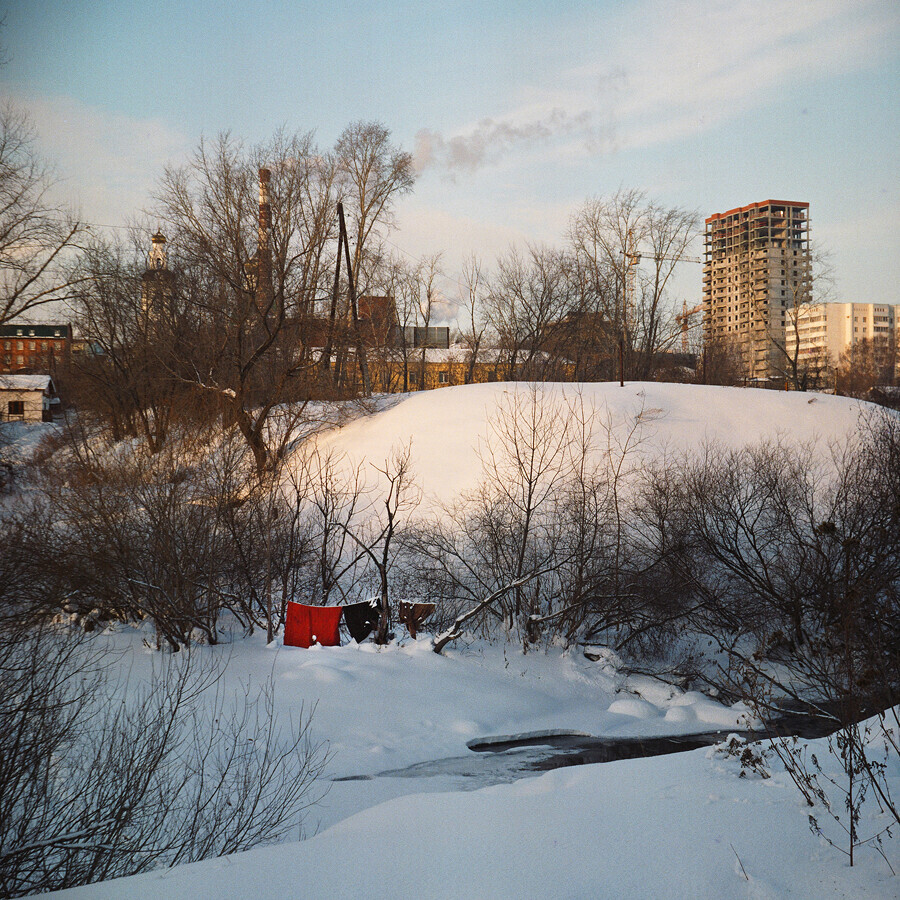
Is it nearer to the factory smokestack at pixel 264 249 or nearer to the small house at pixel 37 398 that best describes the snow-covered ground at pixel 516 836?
the factory smokestack at pixel 264 249

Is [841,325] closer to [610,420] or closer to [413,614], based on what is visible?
[610,420]

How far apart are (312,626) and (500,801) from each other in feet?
23.5

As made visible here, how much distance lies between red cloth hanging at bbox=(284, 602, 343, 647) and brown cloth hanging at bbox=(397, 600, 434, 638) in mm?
1349

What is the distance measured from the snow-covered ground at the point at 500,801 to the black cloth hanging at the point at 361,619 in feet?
2.00

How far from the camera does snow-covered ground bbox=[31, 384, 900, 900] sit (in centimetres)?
473

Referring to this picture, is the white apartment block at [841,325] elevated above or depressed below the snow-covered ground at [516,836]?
above

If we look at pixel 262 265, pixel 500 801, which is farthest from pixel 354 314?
pixel 500 801

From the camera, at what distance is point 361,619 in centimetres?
1359

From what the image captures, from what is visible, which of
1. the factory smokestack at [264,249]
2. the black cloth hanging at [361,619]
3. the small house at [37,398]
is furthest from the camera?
the small house at [37,398]

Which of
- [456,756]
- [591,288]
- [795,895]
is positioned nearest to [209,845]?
[795,895]

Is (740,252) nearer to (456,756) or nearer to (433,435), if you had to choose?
(433,435)

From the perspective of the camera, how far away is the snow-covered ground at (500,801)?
4734mm

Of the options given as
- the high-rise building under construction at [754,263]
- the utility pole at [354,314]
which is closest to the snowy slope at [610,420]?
the utility pole at [354,314]

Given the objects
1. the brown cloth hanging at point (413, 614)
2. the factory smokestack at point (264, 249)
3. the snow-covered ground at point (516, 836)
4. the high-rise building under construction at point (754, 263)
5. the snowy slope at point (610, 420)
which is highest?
the high-rise building under construction at point (754, 263)
